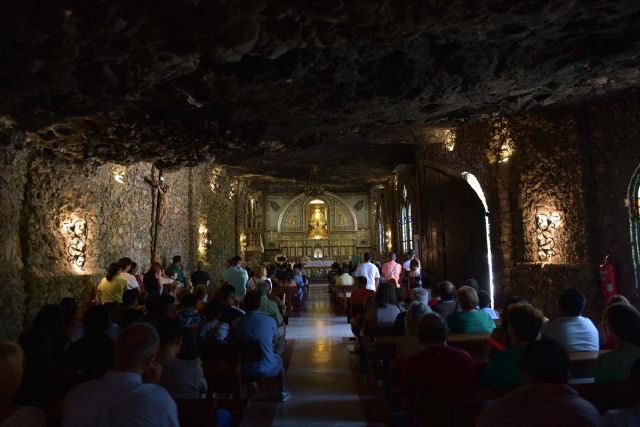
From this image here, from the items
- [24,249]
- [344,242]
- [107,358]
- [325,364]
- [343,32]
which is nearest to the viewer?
[107,358]

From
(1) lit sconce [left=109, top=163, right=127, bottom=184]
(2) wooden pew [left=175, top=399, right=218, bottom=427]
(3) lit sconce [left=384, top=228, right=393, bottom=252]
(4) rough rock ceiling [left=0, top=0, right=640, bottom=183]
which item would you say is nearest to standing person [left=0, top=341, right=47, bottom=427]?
(2) wooden pew [left=175, top=399, right=218, bottom=427]

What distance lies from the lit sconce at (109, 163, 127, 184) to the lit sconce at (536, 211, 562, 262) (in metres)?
9.17

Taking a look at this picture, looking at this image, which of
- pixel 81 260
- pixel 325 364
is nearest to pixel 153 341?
pixel 325 364

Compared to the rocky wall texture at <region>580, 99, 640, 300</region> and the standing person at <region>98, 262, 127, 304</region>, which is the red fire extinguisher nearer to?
the rocky wall texture at <region>580, 99, 640, 300</region>

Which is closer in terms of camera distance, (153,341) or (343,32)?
(153,341)

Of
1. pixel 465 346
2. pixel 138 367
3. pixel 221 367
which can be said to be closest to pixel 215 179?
pixel 221 367

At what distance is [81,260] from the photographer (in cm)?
869

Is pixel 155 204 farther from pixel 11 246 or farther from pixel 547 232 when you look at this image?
pixel 547 232

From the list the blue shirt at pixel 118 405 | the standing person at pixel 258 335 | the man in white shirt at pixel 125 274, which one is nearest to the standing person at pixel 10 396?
the blue shirt at pixel 118 405

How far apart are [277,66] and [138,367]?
4126 millimetres

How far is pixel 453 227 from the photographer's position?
1320cm

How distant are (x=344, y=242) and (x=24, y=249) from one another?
21809mm

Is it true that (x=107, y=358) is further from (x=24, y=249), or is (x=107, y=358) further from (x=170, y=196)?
(x=170, y=196)

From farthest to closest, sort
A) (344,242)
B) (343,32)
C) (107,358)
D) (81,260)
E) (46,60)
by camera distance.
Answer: (344,242)
(81,260)
(343,32)
(46,60)
(107,358)
